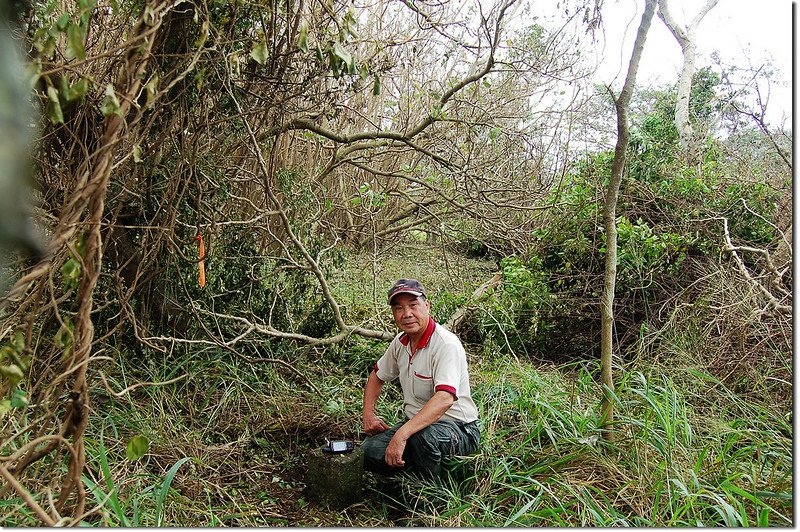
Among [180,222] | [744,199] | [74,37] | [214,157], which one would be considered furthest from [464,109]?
[74,37]

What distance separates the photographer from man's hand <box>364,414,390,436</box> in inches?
137

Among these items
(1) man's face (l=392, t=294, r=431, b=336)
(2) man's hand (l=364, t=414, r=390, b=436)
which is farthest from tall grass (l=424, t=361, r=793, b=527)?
(1) man's face (l=392, t=294, r=431, b=336)

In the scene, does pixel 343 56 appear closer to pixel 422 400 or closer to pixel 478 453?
pixel 422 400

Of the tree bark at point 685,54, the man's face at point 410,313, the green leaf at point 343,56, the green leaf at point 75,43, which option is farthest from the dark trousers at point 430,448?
the tree bark at point 685,54

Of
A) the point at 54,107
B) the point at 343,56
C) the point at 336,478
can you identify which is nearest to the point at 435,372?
the point at 336,478

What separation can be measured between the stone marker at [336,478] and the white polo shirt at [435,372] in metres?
0.43

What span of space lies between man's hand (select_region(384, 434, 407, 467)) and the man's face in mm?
555

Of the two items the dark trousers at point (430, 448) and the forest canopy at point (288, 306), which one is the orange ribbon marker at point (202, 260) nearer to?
the forest canopy at point (288, 306)

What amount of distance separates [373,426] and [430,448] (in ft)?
1.77

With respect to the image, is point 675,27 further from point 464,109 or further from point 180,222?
point 180,222

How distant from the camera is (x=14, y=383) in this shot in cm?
158

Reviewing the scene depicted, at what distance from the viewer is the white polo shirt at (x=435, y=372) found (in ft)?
10.1

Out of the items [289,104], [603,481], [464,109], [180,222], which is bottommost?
[603,481]

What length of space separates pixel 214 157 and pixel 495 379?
2320 mm
